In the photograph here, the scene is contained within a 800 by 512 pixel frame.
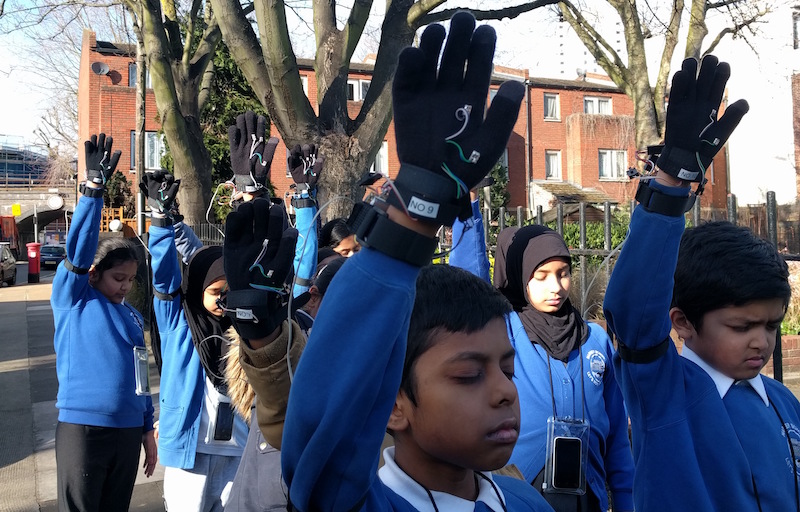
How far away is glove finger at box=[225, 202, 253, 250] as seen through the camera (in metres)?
1.61

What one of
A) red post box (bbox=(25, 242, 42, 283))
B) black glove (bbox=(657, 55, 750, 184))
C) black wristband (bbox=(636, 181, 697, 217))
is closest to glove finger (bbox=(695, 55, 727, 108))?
black glove (bbox=(657, 55, 750, 184))

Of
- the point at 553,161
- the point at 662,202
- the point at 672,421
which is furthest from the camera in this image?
the point at 553,161

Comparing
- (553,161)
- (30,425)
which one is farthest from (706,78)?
(553,161)

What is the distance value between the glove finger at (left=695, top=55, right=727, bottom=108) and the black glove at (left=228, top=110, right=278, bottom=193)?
2469 millimetres

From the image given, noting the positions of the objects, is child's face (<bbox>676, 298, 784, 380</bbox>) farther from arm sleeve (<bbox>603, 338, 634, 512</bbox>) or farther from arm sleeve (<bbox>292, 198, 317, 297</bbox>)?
arm sleeve (<bbox>292, 198, 317, 297</bbox>)

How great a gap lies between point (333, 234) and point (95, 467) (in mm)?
1967

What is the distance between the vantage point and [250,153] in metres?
3.86

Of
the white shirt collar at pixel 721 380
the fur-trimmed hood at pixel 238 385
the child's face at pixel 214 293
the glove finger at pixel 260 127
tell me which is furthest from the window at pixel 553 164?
the white shirt collar at pixel 721 380

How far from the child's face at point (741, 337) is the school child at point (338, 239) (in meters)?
2.76

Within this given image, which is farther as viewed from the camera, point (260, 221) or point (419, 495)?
point (260, 221)

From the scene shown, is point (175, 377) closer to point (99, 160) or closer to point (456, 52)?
point (99, 160)

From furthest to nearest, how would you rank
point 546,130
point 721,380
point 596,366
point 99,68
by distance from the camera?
point 546,130
point 99,68
point 596,366
point 721,380

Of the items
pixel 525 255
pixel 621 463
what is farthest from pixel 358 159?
pixel 621 463

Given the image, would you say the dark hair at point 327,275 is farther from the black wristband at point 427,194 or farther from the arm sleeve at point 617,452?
the black wristband at point 427,194
